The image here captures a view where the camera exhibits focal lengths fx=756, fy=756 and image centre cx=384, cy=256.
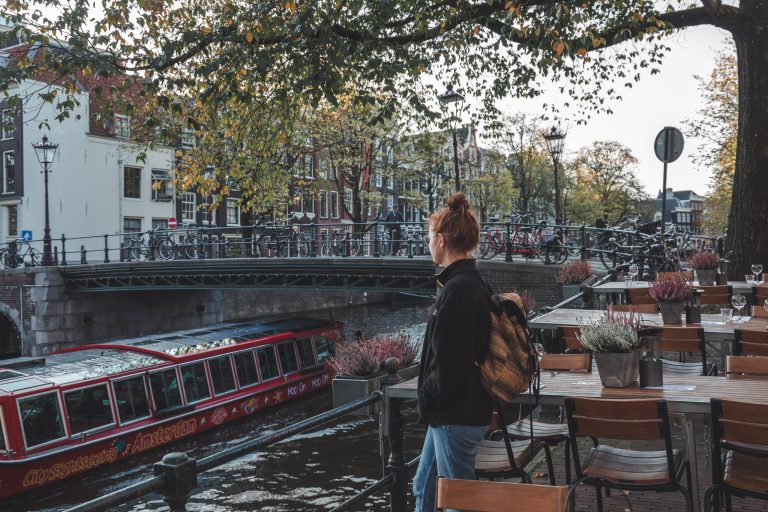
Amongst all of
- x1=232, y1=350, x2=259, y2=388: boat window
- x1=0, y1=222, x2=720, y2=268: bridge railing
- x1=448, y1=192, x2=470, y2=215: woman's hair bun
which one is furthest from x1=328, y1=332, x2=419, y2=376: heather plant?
x1=232, y1=350, x2=259, y2=388: boat window

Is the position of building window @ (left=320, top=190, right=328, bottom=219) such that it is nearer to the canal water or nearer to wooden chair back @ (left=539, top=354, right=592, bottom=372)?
the canal water

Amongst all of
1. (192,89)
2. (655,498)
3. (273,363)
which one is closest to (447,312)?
(655,498)

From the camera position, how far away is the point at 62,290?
2942 centimetres

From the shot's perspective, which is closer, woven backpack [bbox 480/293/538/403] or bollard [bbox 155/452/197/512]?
bollard [bbox 155/452/197/512]

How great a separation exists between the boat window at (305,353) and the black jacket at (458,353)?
62.1 ft

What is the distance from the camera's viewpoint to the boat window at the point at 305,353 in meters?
22.1

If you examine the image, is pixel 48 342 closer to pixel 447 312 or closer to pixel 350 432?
pixel 350 432

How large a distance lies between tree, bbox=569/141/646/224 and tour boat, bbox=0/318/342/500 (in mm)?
52901

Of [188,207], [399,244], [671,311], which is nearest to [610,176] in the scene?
[188,207]

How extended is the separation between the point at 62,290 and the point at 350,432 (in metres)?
17.9

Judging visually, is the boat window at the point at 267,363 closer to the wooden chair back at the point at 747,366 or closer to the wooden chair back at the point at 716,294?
the wooden chair back at the point at 716,294

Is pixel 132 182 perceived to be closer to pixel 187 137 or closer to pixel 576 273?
pixel 187 137

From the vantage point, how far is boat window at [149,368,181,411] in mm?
Result: 16812

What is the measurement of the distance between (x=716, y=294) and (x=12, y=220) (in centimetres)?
3762
